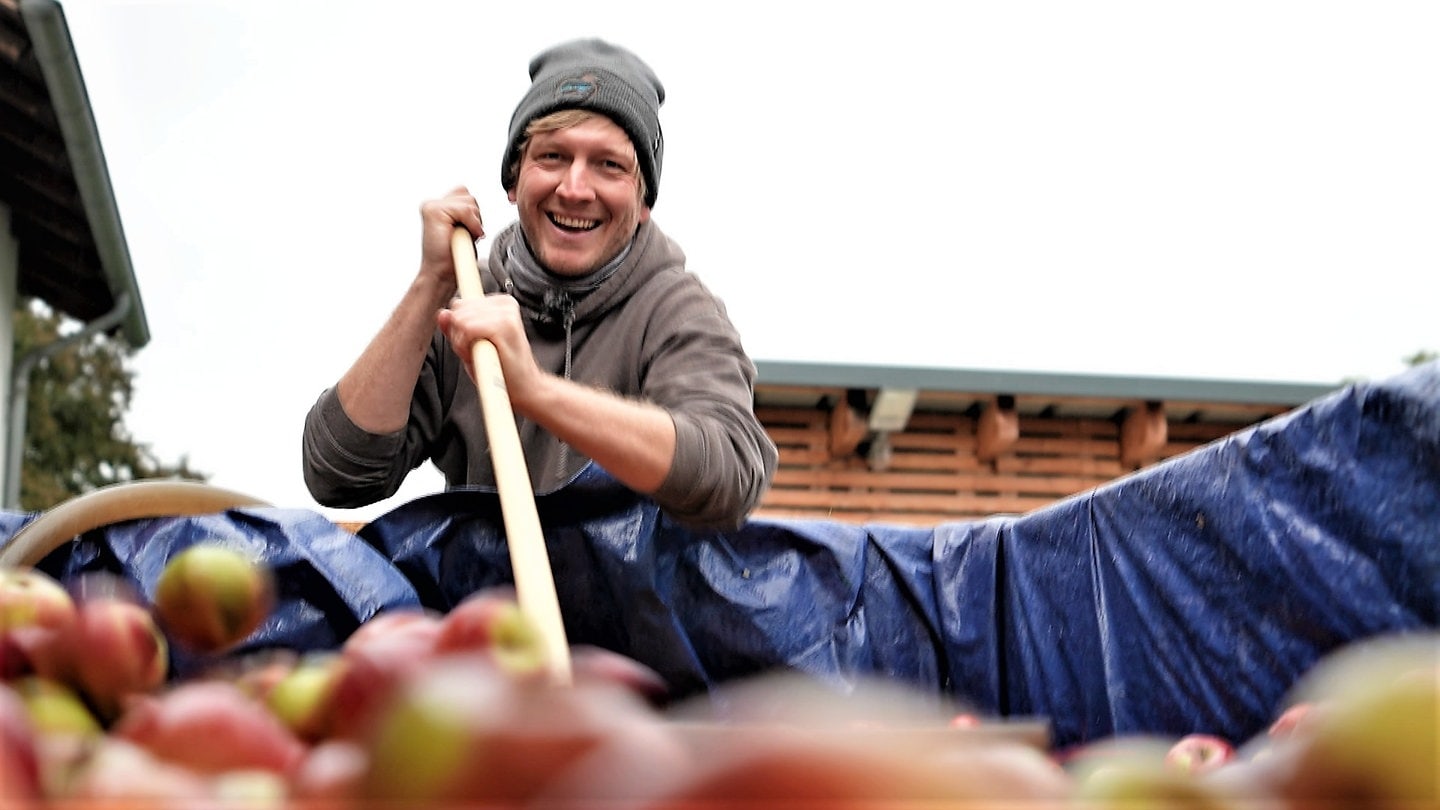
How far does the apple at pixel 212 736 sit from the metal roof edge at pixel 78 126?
5795mm

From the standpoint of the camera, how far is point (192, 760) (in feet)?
1.80

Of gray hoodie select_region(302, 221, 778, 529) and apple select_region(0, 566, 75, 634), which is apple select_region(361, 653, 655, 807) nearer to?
apple select_region(0, 566, 75, 634)

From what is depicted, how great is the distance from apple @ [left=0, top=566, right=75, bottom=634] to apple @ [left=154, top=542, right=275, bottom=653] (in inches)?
4.3

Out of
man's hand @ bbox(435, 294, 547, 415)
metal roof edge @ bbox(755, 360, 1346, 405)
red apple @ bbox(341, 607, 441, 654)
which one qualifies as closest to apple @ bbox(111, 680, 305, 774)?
red apple @ bbox(341, 607, 441, 654)

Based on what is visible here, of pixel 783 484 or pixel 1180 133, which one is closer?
pixel 783 484

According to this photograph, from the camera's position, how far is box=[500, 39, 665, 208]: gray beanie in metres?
2.38

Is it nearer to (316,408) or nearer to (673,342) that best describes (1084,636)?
(673,342)

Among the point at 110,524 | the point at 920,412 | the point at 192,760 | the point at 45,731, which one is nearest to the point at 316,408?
the point at 110,524

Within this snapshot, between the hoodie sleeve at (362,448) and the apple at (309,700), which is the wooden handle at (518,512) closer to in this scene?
the apple at (309,700)

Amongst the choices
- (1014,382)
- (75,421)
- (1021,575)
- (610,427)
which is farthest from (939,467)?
(75,421)

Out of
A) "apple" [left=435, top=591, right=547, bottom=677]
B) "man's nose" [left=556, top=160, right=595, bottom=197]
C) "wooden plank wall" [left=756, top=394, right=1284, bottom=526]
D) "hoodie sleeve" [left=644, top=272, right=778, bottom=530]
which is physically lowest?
"wooden plank wall" [left=756, top=394, right=1284, bottom=526]

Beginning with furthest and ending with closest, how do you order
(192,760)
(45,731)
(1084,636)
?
(1084,636) < (45,731) < (192,760)

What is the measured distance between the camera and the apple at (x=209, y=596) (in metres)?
1.03

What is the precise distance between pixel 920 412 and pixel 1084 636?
15.7 feet
